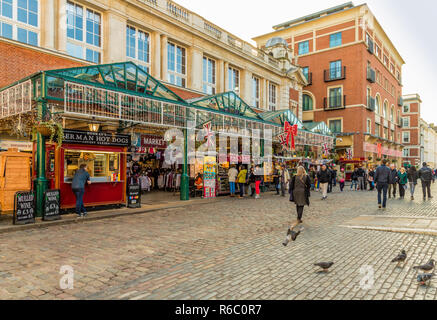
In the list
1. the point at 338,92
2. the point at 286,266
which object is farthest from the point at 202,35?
the point at 338,92

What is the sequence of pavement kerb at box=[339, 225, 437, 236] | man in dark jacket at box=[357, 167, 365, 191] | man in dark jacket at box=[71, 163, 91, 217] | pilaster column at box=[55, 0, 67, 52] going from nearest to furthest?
pavement kerb at box=[339, 225, 437, 236] < man in dark jacket at box=[71, 163, 91, 217] < pilaster column at box=[55, 0, 67, 52] < man in dark jacket at box=[357, 167, 365, 191]

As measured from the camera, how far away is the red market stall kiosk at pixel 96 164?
10.8 metres

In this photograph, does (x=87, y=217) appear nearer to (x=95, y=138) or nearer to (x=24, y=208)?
(x=24, y=208)

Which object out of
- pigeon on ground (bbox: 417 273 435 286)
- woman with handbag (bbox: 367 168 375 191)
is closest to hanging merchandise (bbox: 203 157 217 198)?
woman with handbag (bbox: 367 168 375 191)

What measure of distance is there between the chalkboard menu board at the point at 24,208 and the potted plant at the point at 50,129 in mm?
1877

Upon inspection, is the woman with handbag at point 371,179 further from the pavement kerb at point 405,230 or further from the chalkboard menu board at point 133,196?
the chalkboard menu board at point 133,196

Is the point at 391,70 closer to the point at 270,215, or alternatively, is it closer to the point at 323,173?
the point at 323,173

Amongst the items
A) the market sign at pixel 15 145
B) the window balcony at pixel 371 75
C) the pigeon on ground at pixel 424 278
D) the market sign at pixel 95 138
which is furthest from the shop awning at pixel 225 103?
the window balcony at pixel 371 75

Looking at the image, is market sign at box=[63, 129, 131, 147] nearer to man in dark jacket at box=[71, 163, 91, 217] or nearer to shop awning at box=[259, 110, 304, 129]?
man in dark jacket at box=[71, 163, 91, 217]

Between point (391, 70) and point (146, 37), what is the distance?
49.9 meters

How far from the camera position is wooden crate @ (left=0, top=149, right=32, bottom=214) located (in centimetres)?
980

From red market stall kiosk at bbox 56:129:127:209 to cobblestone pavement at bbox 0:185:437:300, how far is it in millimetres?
2024

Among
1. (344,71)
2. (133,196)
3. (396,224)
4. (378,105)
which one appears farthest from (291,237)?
(378,105)

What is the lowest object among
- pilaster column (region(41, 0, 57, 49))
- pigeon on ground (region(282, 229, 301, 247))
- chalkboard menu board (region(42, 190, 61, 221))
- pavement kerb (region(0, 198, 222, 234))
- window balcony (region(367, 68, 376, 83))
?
pavement kerb (region(0, 198, 222, 234))
